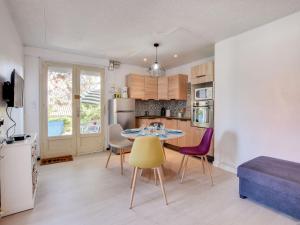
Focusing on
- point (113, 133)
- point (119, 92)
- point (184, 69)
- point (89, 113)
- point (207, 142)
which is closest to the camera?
point (207, 142)

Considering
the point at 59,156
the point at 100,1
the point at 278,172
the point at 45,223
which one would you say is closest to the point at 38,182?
the point at 45,223

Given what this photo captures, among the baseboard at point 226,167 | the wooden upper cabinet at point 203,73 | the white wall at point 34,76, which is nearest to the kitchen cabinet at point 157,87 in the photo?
the wooden upper cabinet at point 203,73

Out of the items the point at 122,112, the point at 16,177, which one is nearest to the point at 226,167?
the point at 122,112

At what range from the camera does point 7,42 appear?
7.81ft

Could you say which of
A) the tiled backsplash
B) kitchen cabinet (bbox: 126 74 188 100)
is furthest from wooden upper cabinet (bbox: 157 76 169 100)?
the tiled backsplash

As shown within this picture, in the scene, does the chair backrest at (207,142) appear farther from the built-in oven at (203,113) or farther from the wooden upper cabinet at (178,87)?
the wooden upper cabinet at (178,87)

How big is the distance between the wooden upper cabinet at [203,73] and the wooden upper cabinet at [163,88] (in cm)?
130

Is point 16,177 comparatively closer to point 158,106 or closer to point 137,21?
point 137,21

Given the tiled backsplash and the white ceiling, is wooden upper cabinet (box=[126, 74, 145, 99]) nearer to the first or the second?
the tiled backsplash

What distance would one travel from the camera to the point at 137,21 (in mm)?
2691

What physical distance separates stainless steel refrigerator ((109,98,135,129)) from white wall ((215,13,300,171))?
91.4 inches

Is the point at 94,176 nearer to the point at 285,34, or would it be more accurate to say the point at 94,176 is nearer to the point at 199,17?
the point at 199,17

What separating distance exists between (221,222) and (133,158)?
1189mm

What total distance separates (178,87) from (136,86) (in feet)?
4.01
